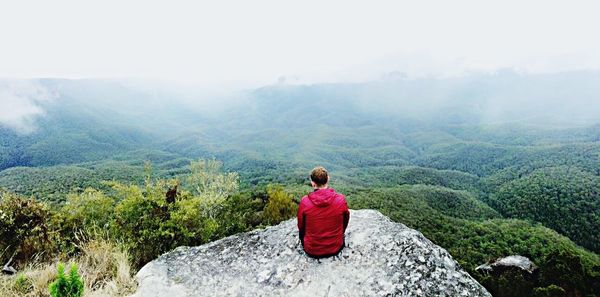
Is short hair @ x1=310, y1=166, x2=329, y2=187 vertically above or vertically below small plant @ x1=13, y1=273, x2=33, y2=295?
above

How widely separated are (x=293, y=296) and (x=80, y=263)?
14.4 feet

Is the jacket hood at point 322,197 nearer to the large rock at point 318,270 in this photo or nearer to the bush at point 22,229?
the large rock at point 318,270

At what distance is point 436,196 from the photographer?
102250 mm

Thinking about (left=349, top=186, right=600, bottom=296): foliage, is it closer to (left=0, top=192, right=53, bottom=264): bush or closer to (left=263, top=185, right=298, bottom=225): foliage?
(left=263, top=185, right=298, bottom=225): foliage

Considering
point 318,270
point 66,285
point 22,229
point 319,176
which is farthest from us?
point 22,229

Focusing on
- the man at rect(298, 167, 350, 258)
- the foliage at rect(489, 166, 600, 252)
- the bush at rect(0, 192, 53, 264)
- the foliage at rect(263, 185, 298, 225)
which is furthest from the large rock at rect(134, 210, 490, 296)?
the foliage at rect(489, 166, 600, 252)

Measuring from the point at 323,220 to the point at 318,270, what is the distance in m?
0.97

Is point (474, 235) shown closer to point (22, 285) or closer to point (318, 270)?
point (318, 270)

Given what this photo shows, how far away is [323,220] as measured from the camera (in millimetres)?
7172

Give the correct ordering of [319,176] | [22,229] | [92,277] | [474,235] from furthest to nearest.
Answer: [474,235]
[22,229]
[319,176]
[92,277]

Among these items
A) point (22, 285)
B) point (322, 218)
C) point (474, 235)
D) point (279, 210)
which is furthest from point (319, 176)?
point (474, 235)

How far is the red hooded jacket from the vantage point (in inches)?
282

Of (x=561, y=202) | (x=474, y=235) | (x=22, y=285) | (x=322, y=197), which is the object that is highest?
(x=322, y=197)

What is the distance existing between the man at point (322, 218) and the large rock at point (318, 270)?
250 mm
